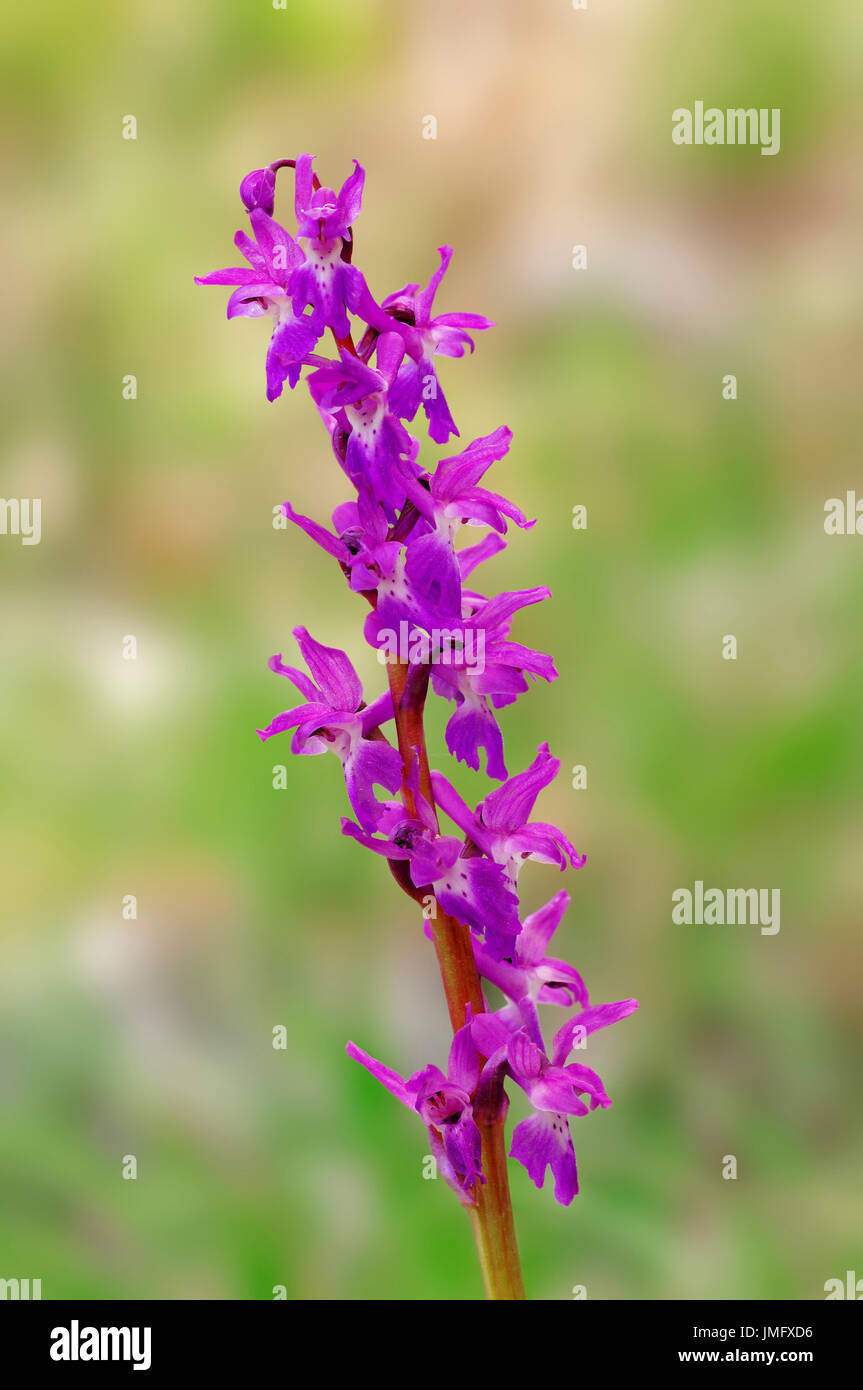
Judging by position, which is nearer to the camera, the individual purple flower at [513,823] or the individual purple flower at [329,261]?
the individual purple flower at [329,261]

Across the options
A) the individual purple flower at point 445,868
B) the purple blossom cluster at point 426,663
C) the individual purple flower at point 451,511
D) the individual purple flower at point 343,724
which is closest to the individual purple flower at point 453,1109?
the purple blossom cluster at point 426,663

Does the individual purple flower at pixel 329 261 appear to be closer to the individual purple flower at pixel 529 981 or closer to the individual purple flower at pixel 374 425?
the individual purple flower at pixel 374 425

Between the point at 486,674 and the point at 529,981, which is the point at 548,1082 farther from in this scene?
the point at 486,674

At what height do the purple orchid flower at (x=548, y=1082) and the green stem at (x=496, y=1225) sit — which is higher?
the purple orchid flower at (x=548, y=1082)

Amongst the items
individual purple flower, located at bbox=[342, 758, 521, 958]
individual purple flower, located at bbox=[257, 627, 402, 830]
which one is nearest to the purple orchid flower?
individual purple flower, located at bbox=[342, 758, 521, 958]

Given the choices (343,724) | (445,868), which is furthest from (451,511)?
(445,868)
